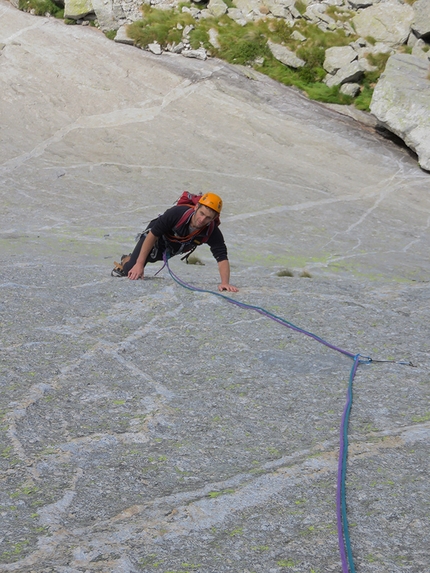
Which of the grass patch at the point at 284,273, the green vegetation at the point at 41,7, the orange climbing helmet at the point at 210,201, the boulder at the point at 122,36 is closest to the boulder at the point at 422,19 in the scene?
the boulder at the point at 122,36

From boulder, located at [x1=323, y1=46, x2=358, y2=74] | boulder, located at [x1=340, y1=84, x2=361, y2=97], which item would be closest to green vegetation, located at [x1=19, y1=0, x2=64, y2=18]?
boulder, located at [x1=323, y1=46, x2=358, y2=74]

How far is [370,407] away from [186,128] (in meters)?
15.5

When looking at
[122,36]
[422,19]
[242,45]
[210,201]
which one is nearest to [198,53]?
[242,45]

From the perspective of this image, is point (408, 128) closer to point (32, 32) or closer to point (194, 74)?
point (194, 74)

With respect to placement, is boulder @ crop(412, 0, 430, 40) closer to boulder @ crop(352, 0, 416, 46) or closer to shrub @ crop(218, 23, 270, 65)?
boulder @ crop(352, 0, 416, 46)

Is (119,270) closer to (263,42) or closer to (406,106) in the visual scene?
(406,106)

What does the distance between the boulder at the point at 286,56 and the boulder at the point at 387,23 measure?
2.64 meters

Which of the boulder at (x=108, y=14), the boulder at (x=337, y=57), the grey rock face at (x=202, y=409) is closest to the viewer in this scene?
the grey rock face at (x=202, y=409)

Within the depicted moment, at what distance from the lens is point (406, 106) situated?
64.0 feet

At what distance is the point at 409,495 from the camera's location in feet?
11.8

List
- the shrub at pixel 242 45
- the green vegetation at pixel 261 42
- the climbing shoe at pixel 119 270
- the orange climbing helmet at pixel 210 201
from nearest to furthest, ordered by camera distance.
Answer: the orange climbing helmet at pixel 210 201
the climbing shoe at pixel 119 270
the green vegetation at pixel 261 42
the shrub at pixel 242 45

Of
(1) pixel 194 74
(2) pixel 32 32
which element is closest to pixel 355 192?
(1) pixel 194 74

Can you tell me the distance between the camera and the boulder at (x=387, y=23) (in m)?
21.7

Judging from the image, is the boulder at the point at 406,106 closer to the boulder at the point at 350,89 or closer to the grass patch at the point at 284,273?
the boulder at the point at 350,89
